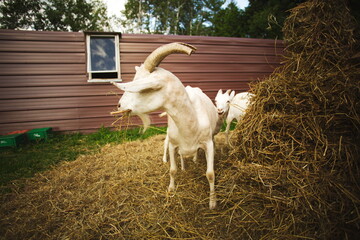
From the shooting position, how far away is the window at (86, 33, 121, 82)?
6.40 meters

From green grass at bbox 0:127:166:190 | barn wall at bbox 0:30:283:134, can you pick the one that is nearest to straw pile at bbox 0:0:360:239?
green grass at bbox 0:127:166:190

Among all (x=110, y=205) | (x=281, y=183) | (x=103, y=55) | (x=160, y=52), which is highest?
(x=103, y=55)

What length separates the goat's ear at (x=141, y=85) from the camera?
166cm

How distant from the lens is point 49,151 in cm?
477

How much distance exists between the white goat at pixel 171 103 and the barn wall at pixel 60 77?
4750mm

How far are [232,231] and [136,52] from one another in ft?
21.2

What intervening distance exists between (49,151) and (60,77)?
2770 millimetres

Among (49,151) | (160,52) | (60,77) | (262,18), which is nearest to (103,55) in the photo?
(60,77)

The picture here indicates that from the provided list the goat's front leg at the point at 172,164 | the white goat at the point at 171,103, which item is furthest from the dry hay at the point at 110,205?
the white goat at the point at 171,103

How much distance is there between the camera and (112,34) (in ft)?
20.9

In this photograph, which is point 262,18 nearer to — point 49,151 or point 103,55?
point 103,55

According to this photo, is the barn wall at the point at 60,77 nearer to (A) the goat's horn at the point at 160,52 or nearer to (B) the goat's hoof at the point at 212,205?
(A) the goat's horn at the point at 160,52

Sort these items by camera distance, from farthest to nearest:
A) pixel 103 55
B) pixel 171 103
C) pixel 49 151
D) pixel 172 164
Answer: pixel 103 55, pixel 49 151, pixel 172 164, pixel 171 103

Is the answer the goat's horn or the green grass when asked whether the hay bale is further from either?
the green grass
